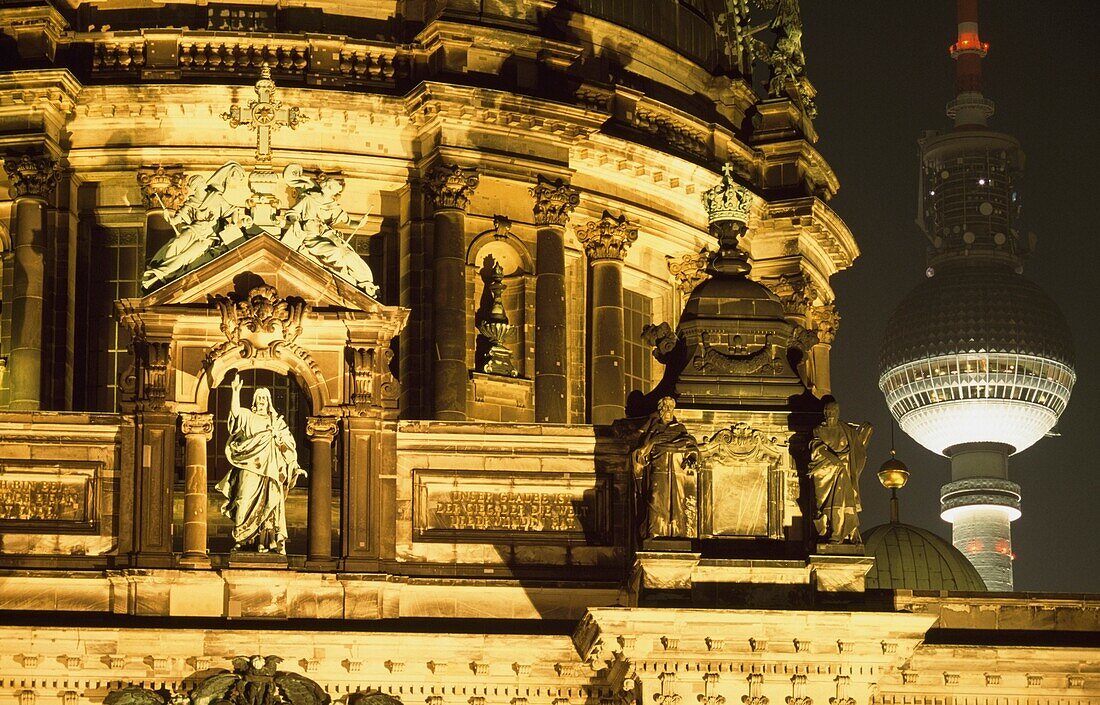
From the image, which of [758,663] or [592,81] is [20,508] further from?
[592,81]

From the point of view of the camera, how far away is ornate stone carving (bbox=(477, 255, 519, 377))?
71438 millimetres

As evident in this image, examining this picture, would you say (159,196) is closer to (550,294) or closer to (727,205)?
(550,294)

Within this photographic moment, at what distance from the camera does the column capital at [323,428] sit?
5772cm

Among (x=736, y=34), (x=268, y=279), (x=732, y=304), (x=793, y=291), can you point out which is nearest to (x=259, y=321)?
(x=268, y=279)

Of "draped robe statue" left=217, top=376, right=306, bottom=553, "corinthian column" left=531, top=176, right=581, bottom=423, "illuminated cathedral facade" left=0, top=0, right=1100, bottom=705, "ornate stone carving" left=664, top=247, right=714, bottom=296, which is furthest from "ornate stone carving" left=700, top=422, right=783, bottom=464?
"ornate stone carving" left=664, top=247, right=714, bottom=296

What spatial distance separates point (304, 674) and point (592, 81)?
2236 cm

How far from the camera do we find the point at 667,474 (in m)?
56.1

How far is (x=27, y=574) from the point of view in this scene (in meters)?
56.7

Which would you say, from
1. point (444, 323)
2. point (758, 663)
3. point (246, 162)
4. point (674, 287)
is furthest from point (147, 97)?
point (758, 663)

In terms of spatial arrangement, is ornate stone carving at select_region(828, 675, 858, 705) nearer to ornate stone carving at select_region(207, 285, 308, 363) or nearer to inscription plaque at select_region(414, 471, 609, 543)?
inscription plaque at select_region(414, 471, 609, 543)

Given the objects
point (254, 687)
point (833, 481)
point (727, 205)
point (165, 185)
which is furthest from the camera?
point (165, 185)

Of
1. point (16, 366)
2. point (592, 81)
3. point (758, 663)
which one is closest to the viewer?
point (758, 663)

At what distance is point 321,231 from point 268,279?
169 centimetres

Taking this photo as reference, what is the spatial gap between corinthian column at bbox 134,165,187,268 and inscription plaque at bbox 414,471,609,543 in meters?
15.7
